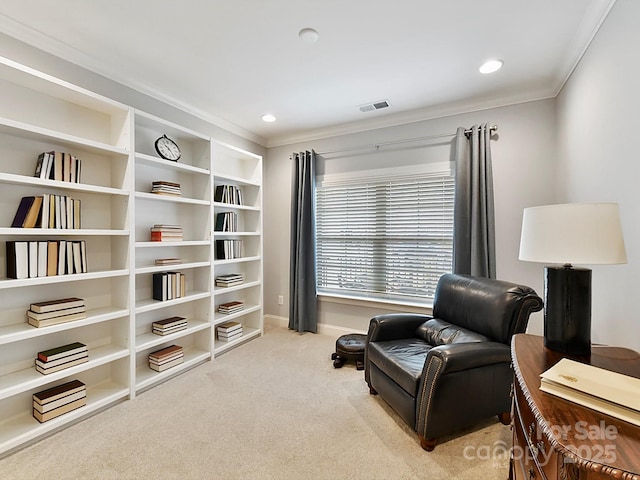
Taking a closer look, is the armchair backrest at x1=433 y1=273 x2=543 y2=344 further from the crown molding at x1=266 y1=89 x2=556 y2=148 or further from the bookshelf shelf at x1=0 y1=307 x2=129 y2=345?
the bookshelf shelf at x1=0 y1=307 x2=129 y2=345

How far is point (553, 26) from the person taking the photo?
6.56 feet

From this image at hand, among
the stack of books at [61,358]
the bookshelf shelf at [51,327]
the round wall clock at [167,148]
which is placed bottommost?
the stack of books at [61,358]

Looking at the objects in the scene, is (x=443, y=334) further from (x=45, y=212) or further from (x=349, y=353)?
(x=45, y=212)

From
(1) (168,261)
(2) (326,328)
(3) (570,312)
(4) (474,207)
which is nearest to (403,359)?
(3) (570,312)

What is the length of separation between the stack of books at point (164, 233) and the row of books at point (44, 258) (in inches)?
23.5

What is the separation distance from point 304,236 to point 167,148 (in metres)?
1.82

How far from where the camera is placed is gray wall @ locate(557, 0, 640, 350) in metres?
1.51

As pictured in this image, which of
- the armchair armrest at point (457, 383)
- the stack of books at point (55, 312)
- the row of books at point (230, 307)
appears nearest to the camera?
the armchair armrest at point (457, 383)

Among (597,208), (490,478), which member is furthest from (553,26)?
(490,478)

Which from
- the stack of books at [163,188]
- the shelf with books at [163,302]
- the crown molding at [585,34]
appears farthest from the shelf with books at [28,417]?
the crown molding at [585,34]

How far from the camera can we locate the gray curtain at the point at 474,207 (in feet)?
9.75

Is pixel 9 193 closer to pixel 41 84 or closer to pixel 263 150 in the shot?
pixel 41 84

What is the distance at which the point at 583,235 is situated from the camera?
120 cm

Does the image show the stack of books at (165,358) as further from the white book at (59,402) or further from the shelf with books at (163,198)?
the shelf with books at (163,198)
